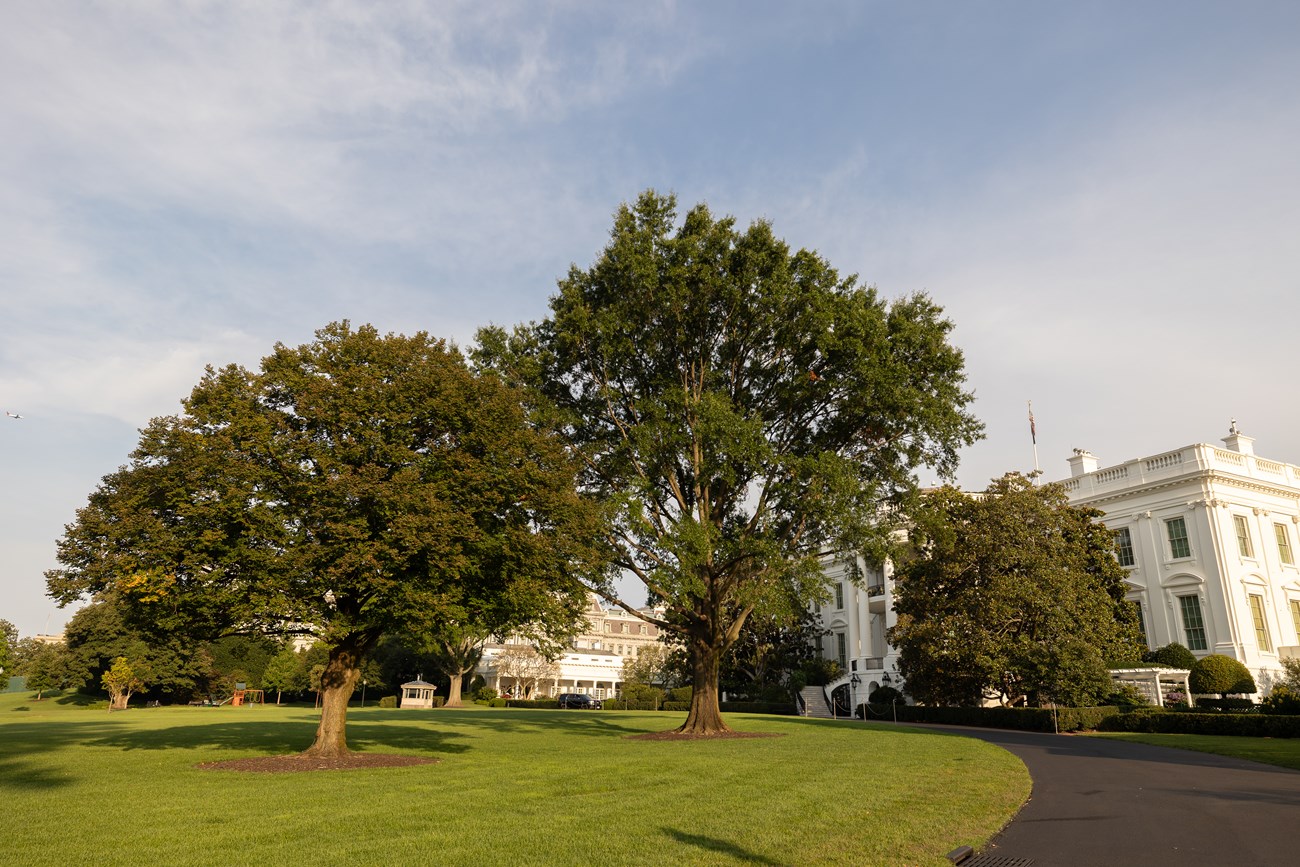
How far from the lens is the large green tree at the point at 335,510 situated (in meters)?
17.4

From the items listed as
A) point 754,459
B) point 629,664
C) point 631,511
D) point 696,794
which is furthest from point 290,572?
point 629,664

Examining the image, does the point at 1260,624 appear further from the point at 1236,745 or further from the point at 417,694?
the point at 417,694

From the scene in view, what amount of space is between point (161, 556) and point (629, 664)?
293ft

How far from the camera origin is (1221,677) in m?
41.6

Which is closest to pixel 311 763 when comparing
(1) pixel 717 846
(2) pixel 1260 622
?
(1) pixel 717 846

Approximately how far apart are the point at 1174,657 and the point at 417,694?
63.8 m

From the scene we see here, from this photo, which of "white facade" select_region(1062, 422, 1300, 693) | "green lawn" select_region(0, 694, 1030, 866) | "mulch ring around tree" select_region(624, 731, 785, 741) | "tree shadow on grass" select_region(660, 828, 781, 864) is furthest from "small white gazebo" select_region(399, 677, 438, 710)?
"tree shadow on grass" select_region(660, 828, 781, 864)

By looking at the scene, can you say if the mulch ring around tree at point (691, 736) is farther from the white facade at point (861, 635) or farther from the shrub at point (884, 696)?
the shrub at point (884, 696)

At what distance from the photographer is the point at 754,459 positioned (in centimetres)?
2648

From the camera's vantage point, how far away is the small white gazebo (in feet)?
248

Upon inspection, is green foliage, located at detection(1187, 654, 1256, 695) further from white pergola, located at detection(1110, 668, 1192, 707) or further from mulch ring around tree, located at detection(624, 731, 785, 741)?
mulch ring around tree, located at detection(624, 731, 785, 741)

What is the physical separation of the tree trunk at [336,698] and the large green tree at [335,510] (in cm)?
5

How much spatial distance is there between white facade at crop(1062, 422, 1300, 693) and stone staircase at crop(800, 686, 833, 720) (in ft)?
74.1

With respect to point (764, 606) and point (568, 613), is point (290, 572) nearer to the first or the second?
point (568, 613)
